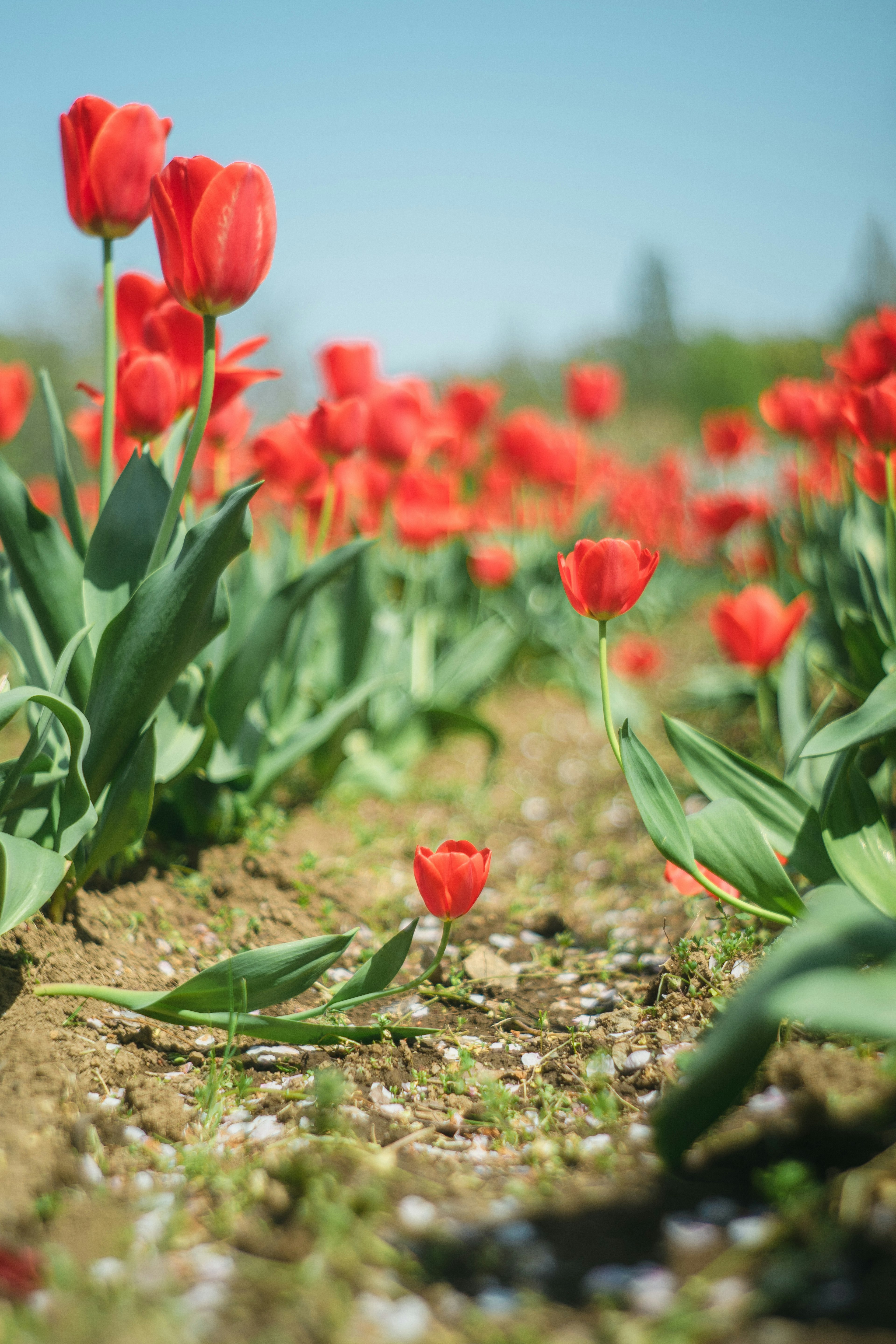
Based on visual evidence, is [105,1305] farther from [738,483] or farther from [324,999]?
[738,483]

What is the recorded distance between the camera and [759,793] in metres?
1.73

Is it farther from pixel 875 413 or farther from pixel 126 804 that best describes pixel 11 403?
pixel 875 413

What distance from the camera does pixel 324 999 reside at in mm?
1699

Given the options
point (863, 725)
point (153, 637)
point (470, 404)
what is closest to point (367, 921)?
point (153, 637)

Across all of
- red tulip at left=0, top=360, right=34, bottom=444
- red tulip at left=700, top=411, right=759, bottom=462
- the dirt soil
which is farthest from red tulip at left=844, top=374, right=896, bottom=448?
red tulip at left=700, top=411, right=759, bottom=462

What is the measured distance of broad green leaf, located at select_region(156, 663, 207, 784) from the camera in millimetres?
1882

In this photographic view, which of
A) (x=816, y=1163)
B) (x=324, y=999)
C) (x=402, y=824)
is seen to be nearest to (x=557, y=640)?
(x=402, y=824)

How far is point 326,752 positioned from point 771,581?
2.34 meters

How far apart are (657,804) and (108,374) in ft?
4.13

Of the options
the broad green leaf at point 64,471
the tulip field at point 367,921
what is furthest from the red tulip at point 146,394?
the broad green leaf at point 64,471

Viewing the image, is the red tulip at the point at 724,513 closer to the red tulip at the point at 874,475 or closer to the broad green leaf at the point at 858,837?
the red tulip at the point at 874,475

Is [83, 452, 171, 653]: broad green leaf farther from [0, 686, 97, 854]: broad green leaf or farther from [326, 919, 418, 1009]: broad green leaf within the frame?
[326, 919, 418, 1009]: broad green leaf

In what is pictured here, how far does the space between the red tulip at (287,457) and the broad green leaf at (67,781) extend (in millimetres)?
1122

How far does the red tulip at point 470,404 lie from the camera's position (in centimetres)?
406
